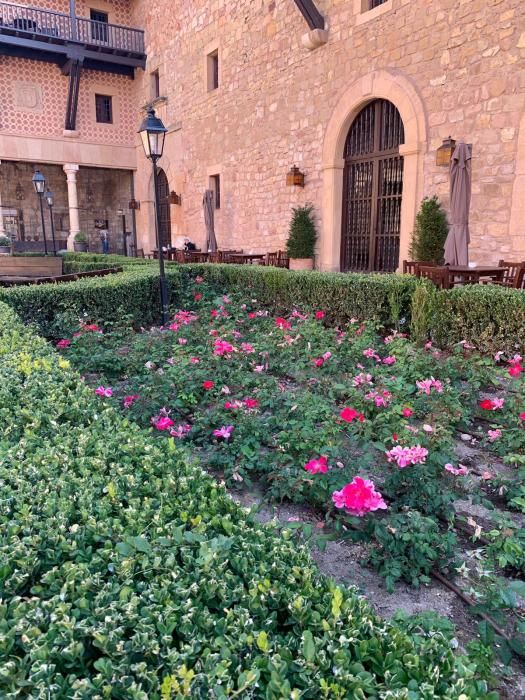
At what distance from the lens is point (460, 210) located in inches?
257

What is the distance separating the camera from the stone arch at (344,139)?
7.56 meters

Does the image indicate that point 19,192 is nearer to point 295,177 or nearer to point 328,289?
point 295,177

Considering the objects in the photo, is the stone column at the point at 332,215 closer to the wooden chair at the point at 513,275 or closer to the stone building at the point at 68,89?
the wooden chair at the point at 513,275

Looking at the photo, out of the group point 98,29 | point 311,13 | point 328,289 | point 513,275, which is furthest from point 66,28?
point 513,275

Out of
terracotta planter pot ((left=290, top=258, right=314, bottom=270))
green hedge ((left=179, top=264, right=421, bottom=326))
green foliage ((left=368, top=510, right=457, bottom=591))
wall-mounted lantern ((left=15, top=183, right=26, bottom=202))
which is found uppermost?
wall-mounted lantern ((left=15, top=183, right=26, bottom=202))

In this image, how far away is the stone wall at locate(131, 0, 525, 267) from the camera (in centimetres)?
652

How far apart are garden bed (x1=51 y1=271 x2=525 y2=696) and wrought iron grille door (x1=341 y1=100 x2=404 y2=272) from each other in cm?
471

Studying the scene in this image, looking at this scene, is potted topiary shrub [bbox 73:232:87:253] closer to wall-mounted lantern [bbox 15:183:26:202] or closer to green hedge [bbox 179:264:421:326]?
wall-mounted lantern [bbox 15:183:26:202]

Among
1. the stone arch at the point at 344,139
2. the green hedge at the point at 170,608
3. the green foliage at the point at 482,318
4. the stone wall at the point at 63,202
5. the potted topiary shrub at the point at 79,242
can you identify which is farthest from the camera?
the stone wall at the point at 63,202

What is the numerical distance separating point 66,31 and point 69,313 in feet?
50.3

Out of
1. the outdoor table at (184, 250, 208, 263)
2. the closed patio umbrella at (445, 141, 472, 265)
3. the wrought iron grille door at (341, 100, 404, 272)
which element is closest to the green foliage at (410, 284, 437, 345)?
the closed patio umbrella at (445, 141, 472, 265)

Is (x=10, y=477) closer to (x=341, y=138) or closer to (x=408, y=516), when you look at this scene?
(x=408, y=516)

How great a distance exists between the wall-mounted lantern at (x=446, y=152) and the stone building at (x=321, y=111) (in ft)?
0.54

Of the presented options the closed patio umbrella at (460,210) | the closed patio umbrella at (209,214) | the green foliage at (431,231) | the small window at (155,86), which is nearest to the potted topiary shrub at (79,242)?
the small window at (155,86)
